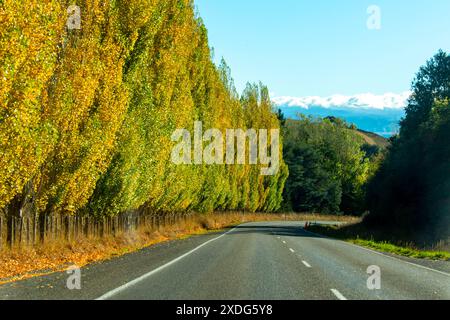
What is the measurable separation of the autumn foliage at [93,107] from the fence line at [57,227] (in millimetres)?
438

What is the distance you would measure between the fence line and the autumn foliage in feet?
1.44

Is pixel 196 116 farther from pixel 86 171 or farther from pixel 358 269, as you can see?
pixel 358 269

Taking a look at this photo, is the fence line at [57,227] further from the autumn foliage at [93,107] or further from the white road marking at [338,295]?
the white road marking at [338,295]

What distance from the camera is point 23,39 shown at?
11.8 meters

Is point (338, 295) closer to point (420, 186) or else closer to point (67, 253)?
point (67, 253)

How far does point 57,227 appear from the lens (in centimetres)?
1756

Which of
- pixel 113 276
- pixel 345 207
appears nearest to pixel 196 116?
pixel 113 276

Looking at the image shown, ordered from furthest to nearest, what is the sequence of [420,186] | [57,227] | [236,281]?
[420,186], [57,227], [236,281]

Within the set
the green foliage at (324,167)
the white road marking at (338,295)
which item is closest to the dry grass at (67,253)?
the white road marking at (338,295)

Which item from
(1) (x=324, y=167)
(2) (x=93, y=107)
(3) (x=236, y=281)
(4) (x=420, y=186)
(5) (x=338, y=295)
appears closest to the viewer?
(5) (x=338, y=295)

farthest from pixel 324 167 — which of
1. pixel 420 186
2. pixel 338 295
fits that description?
pixel 338 295

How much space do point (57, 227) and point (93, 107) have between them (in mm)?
4378

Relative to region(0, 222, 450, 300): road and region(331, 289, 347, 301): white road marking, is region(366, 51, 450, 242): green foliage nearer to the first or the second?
region(0, 222, 450, 300): road

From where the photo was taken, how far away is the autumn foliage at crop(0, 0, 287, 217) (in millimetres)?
12336
